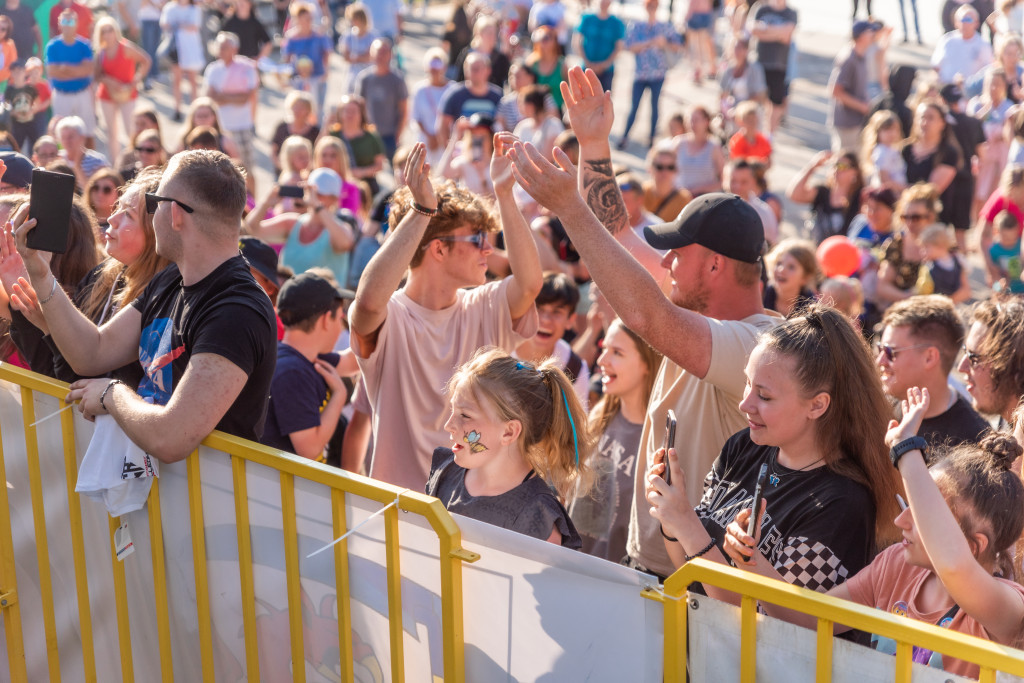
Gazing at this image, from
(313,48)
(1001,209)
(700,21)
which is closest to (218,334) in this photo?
(1001,209)

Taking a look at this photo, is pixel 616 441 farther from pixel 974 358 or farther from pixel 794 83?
pixel 794 83

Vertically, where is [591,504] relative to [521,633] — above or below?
below

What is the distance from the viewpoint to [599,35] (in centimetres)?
1283

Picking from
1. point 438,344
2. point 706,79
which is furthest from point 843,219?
point 706,79

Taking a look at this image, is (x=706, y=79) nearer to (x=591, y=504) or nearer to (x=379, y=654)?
(x=591, y=504)

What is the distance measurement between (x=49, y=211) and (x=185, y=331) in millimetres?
636

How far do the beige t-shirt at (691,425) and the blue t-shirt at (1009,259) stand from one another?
230 inches

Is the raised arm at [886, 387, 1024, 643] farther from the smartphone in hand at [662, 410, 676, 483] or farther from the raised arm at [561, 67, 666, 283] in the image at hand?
the raised arm at [561, 67, 666, 283]

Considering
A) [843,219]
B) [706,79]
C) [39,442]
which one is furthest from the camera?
[706,79]

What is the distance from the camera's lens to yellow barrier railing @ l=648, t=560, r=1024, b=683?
1875mm

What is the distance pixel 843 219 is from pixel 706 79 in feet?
27.9

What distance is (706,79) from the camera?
17266 millimetres

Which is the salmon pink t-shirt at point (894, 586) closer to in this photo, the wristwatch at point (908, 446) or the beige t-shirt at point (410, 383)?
the wristwatch at point (908, 446)

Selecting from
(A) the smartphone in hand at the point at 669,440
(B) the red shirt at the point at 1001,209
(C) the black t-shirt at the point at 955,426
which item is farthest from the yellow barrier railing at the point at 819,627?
(B) the red shirt at the point at 1001,209
